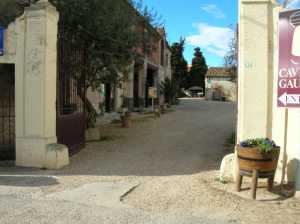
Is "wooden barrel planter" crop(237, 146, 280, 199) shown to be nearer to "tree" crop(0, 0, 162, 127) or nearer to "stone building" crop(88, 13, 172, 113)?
"tree" crop(0, 0, 162, 127)

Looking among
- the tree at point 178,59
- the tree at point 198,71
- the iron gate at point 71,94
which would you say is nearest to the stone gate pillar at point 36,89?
the iron gate at point 71,94

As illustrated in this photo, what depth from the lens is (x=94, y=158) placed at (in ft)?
35.0

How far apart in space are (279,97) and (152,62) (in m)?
28.9

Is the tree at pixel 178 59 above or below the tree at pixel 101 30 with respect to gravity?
above

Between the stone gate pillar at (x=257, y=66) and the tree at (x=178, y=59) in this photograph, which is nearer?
the stone gate pillar at (x=257, y=66)

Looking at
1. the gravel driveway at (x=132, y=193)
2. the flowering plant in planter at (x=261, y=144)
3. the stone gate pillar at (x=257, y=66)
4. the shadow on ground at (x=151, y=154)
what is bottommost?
the gravel driveway at (x=132, y=193)

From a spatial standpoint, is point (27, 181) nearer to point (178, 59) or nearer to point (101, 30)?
point (101, 30)

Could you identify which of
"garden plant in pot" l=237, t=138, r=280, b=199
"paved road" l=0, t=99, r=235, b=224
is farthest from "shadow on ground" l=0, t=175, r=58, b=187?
"garden plant in pot" l=237, t=138, r=280, b=199

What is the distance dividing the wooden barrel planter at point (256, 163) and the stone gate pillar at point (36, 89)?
4.14m

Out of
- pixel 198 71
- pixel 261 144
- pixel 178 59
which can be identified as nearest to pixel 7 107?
pixel 261 144

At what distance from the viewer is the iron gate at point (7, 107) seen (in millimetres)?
11644

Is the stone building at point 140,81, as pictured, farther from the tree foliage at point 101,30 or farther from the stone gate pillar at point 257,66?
the stone gate pillar at point 257,66

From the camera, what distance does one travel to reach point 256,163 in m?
6.88

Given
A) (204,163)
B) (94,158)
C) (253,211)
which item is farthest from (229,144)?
(253,211)
